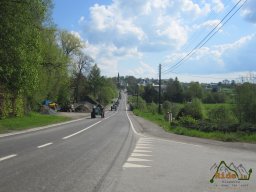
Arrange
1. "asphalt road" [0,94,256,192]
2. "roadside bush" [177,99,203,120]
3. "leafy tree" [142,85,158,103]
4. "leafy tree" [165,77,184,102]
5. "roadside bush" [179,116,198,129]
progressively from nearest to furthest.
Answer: "asphalt road" [0,94,256,192]
"roadside bush" [179,116,198,129]
"roadside bush" [177,99,203,120]
"leafy tree" [165,77,184,102]
"leafy tree" [142,85,158,103]

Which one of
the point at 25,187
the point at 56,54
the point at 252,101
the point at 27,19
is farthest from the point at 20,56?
the point at 252,101

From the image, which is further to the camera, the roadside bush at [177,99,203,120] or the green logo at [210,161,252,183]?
the roadside bush at [177,99,203,120]

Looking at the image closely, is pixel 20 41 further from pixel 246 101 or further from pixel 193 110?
pixel 193 110

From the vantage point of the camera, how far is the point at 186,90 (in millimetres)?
167500

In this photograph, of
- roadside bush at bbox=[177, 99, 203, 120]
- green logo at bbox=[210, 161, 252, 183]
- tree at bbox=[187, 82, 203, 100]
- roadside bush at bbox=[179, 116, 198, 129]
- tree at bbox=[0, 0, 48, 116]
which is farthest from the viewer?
tree at bbox=[187, 82, 203, 100]

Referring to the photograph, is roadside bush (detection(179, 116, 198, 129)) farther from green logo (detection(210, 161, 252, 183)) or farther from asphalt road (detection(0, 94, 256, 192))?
green logo (detection(210, 161, 252, 183))

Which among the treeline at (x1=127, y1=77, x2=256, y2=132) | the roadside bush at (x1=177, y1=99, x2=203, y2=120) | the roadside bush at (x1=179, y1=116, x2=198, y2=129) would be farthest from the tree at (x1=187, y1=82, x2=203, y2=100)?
the roadside bush at (x1=179, y1=116, x2=198, y2=129)

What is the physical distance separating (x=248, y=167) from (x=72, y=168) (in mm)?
4611

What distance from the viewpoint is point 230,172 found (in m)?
10.6

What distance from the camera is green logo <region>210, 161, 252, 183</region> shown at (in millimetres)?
9855

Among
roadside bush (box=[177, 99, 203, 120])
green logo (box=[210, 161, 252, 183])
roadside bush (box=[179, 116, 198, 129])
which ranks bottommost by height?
green logo (box=[210, 161, 252, 183])

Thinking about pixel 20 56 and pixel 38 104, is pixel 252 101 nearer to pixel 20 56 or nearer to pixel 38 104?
pixel 38 104

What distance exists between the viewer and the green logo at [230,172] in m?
9.86

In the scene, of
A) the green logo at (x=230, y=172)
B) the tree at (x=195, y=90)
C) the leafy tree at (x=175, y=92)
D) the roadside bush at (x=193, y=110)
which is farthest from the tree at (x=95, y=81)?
the green logo at (x=230, y=172)
